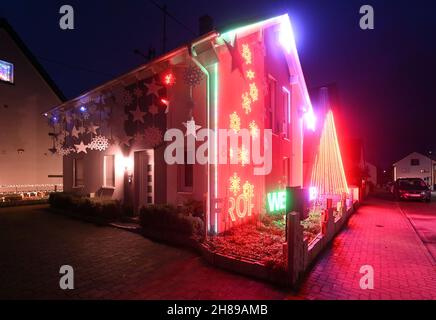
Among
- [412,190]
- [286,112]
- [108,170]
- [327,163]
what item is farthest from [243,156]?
[412,190]

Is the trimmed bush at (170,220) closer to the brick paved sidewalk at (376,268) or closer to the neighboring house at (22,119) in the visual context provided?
the brick paved sidewalk at (376,268)

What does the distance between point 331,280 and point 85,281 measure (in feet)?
14.3

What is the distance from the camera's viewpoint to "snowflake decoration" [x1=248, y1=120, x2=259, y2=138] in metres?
9.26

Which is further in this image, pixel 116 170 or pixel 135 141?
pixel 116 170

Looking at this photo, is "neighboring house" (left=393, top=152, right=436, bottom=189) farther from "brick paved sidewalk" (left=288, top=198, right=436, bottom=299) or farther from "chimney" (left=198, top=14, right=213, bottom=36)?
"chimney" (left=198, top=14, right=213, bottom=36)

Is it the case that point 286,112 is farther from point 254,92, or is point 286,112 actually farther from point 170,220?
point 170,220

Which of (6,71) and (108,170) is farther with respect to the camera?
(6,71)

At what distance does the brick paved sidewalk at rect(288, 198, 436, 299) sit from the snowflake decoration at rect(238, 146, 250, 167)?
3389 mm

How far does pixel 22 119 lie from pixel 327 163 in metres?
18.7

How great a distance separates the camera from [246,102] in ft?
29.5

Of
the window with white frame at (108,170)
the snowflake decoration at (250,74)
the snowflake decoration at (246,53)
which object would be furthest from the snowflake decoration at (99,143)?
the snowflake decoration at (246,53)

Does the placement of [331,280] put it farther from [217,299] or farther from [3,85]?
[3,85]

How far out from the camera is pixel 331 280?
198 inches
